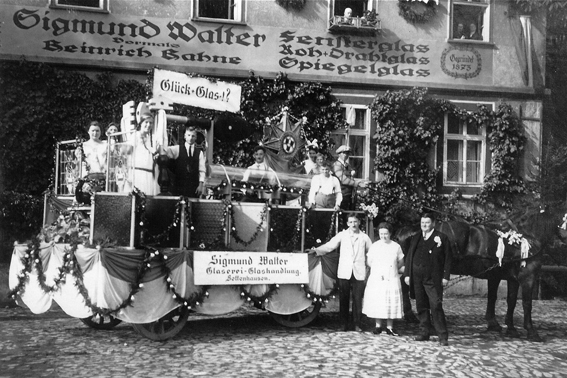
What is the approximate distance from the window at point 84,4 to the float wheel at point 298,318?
328 inches

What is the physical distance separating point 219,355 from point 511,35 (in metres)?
12.6

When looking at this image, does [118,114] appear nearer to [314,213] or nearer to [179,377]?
[314,213]

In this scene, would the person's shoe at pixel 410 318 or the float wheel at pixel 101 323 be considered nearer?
the float wheel at pixel 101 323

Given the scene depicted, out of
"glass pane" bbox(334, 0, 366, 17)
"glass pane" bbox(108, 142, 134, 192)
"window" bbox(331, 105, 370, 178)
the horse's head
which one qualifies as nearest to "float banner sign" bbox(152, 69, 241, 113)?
"glass pane" bbox(108, 142, 134, 192)

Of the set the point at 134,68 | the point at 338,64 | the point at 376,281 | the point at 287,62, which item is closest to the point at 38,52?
the point at 134,68

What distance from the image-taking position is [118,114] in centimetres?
1616

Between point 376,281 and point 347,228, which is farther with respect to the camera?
point 347,228

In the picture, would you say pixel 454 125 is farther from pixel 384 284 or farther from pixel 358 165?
pixel 384 284

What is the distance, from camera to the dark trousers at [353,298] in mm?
11109

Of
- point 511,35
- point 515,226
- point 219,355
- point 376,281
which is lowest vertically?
point 219,355

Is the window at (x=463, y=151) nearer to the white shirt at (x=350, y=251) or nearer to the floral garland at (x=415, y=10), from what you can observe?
the floral garland at (x=415, y=10)

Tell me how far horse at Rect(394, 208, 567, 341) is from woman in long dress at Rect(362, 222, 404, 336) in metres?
1.29

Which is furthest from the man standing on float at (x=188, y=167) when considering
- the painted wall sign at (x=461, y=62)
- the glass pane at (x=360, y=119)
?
the painted wall sign at (x=461, y=62)

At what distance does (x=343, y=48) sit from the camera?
17547mm
